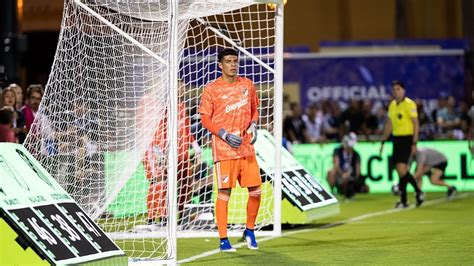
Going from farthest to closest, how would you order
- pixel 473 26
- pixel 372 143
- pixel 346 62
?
1. pixel 473 26
2. pixel 346 62
3. pixel 372 143

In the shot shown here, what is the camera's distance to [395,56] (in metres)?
31.3

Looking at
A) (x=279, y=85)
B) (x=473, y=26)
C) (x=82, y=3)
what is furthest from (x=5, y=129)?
(x=473, y=26)

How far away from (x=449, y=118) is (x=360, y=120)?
2.23 metres

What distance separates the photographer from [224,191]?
12.8 meters

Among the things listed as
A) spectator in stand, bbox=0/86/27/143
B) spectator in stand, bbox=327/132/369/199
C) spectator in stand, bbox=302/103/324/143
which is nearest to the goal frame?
spectator in stand, bbox=0/86/27/143

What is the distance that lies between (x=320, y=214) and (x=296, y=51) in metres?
15.4

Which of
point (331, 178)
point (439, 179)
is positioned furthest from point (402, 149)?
point (331, 178)

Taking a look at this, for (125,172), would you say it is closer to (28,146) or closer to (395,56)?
(28,146)

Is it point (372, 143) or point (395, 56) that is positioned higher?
point (395, 56)

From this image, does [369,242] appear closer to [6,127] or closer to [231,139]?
[231,139]

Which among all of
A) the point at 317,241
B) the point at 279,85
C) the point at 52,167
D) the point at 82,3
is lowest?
the point at 317,241

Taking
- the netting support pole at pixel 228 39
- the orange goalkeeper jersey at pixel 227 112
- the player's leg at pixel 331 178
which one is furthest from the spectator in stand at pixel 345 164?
the orange goalkeeper jersey at pixel 227 112

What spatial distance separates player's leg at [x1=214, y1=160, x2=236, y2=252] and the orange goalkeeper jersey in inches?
3.5

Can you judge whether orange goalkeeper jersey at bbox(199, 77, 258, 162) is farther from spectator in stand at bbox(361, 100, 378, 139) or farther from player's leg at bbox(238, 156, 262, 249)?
spectator in stand at bbox(361, 100, 378, 139)
